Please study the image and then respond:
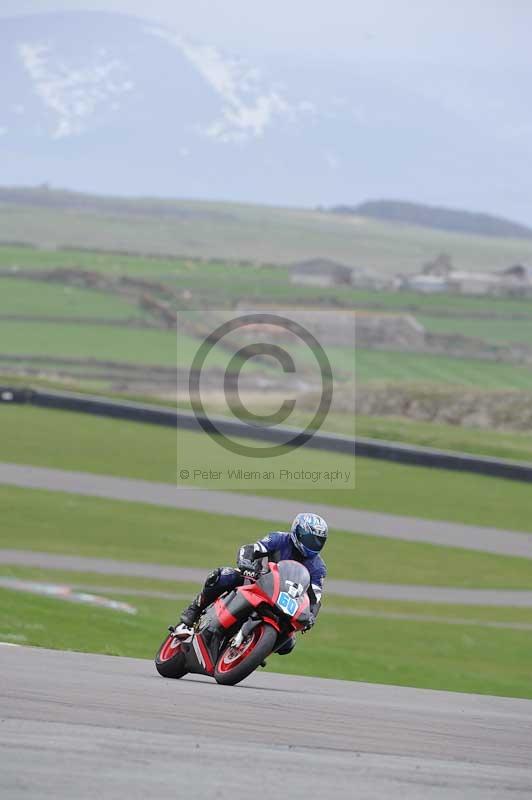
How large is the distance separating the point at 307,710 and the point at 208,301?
387 feet

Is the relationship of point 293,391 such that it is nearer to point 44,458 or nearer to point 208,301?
point 44,458

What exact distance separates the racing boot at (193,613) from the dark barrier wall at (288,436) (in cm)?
2849

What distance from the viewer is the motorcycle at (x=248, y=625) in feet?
35.3

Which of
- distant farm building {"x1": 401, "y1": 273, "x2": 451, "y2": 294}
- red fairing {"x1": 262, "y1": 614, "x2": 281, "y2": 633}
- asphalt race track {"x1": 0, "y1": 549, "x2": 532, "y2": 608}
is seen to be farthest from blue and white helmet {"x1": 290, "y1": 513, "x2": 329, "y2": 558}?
distant farm building {"x1": 401, "y1": 273, "x2": 451, "y2": 294}

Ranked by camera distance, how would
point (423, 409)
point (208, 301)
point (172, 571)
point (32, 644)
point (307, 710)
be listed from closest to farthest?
point (307, 710) → point (32, 644) → point (172, 571) → point (423, 409) → point (208, 301)

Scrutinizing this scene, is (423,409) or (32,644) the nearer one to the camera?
(32,644)

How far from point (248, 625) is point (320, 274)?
156 m

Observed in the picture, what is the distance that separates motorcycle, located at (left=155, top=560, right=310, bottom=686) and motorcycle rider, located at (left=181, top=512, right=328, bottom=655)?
12 centimetres

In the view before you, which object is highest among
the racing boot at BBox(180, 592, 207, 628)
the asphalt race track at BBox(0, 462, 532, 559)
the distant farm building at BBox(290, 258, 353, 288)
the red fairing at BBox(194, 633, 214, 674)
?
the racing boot at BBox(180, 592, 207, 628)

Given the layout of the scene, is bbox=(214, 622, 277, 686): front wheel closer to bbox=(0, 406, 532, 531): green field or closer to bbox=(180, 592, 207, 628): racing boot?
bbox=(180, 592, 207, 628): racing boot

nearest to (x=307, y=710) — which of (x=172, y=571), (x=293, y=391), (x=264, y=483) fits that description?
(x=172, y=571)

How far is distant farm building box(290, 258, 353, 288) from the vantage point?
16362cm

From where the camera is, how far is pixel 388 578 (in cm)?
2586

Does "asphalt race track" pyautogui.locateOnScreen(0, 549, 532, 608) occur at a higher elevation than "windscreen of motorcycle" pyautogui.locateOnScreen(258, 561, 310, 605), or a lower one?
lower
